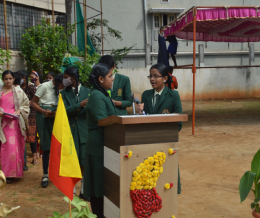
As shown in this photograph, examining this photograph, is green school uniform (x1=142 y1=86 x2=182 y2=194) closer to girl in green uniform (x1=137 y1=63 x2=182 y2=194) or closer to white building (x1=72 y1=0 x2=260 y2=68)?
girl in green uniform (x1=137 y1=63 x2=182 y2=194)

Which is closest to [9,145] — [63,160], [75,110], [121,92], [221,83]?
[75,110]

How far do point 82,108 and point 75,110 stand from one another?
0.13m

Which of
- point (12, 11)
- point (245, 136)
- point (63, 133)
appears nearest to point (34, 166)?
point (63, 133)

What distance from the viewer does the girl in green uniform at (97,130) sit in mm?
2672

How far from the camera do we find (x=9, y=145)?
497cm

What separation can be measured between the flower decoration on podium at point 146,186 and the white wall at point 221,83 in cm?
1544

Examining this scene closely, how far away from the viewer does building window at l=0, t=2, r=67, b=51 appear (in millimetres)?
9791

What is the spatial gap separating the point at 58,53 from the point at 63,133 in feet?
24.2

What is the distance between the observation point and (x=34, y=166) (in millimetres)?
5906

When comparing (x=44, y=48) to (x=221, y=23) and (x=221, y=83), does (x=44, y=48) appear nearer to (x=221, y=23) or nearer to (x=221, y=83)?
(x=221, y=23)

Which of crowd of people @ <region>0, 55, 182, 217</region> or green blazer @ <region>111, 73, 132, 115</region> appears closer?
crowd of people @ <region>0, 55, 182, 217</region>

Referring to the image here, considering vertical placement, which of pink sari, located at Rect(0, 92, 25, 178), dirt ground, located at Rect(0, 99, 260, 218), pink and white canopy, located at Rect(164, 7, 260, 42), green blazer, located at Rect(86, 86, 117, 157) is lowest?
dirt ground, located at Rect(0, 99, 260, 218)

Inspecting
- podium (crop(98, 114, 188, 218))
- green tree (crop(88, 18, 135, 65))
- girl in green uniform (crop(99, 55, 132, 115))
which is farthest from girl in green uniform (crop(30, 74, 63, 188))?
green tree (crop(88, 18, 135, 65))

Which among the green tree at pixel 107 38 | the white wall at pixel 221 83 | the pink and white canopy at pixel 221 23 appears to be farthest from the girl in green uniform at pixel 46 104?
the white wall at pixel 221 83
